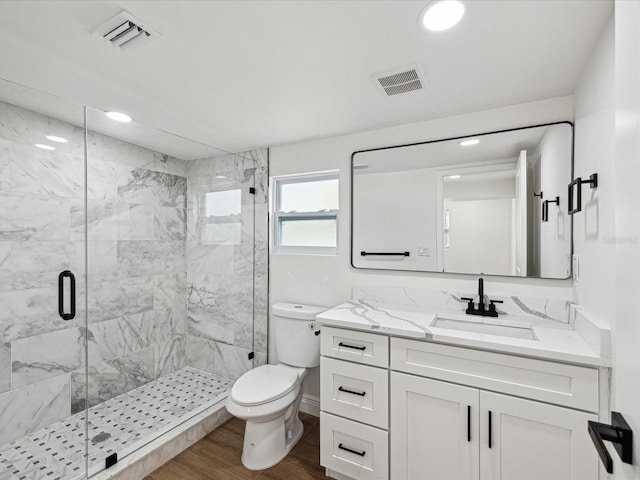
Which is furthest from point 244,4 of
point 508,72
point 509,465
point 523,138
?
point 509,465

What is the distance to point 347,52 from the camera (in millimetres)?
1319

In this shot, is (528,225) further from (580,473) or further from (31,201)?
(31,201)

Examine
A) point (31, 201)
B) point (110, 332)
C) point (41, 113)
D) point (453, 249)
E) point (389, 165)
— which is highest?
point (41, 113)

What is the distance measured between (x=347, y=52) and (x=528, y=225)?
1406 millimetres

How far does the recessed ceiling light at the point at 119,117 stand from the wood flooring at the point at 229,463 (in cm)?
228

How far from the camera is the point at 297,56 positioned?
53.2 inches

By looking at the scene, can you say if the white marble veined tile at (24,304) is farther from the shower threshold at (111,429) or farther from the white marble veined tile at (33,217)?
the shower threshold at (111,429)

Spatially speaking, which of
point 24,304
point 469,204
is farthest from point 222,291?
point 469,204

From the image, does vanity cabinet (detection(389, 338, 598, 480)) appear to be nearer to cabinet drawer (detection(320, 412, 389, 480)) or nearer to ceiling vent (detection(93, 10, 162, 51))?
cabinet drawer (detection(320, 412, 389, 480))

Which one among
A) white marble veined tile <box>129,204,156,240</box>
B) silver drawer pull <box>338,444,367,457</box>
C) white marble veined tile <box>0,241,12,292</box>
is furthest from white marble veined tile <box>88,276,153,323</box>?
silver drawer pull <box>338,444,367,457</box>

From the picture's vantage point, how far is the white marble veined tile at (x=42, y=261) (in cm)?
191

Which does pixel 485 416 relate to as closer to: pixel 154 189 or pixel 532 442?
pixel 532 442

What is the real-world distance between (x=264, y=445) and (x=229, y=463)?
0.26 metres

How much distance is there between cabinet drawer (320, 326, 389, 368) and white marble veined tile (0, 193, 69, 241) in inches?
77.6
